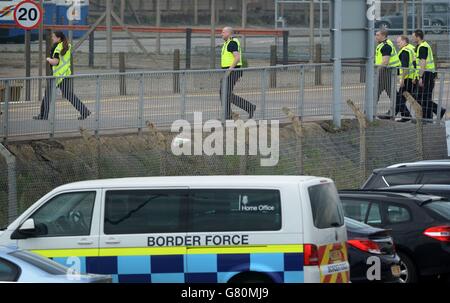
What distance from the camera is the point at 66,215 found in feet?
37.1

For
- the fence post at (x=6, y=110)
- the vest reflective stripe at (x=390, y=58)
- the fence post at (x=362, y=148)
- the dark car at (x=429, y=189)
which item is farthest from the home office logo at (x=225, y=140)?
the vest reflective stripe at (x=390, y=58)

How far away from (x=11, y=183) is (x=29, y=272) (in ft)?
19.2

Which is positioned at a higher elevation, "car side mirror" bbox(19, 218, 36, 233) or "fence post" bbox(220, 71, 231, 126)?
"fence post" bbox(220, 71, 231, 126)

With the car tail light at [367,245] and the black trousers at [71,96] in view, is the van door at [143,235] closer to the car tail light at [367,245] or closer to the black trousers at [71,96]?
the car tail light at [367,245]

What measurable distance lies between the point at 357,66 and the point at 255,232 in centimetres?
1216

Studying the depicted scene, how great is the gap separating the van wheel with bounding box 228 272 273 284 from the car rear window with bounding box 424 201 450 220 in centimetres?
366

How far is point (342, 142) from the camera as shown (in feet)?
67.6

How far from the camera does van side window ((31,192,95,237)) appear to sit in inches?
441

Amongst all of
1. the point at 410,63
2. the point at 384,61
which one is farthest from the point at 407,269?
the point at 410,63

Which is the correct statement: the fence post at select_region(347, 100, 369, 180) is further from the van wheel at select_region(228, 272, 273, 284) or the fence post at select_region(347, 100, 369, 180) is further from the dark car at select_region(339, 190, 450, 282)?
the van wheel at select_region(228, 272, 273, 284)

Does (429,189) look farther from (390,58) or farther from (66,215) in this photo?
(390,58)

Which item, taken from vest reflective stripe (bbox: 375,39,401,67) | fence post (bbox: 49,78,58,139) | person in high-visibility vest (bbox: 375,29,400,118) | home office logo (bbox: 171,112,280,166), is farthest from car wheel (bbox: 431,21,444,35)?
fence post (bbox: 49,78,58,139)

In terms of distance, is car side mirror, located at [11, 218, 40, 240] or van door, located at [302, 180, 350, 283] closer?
van door, located at [302, 180, 350, 283]
